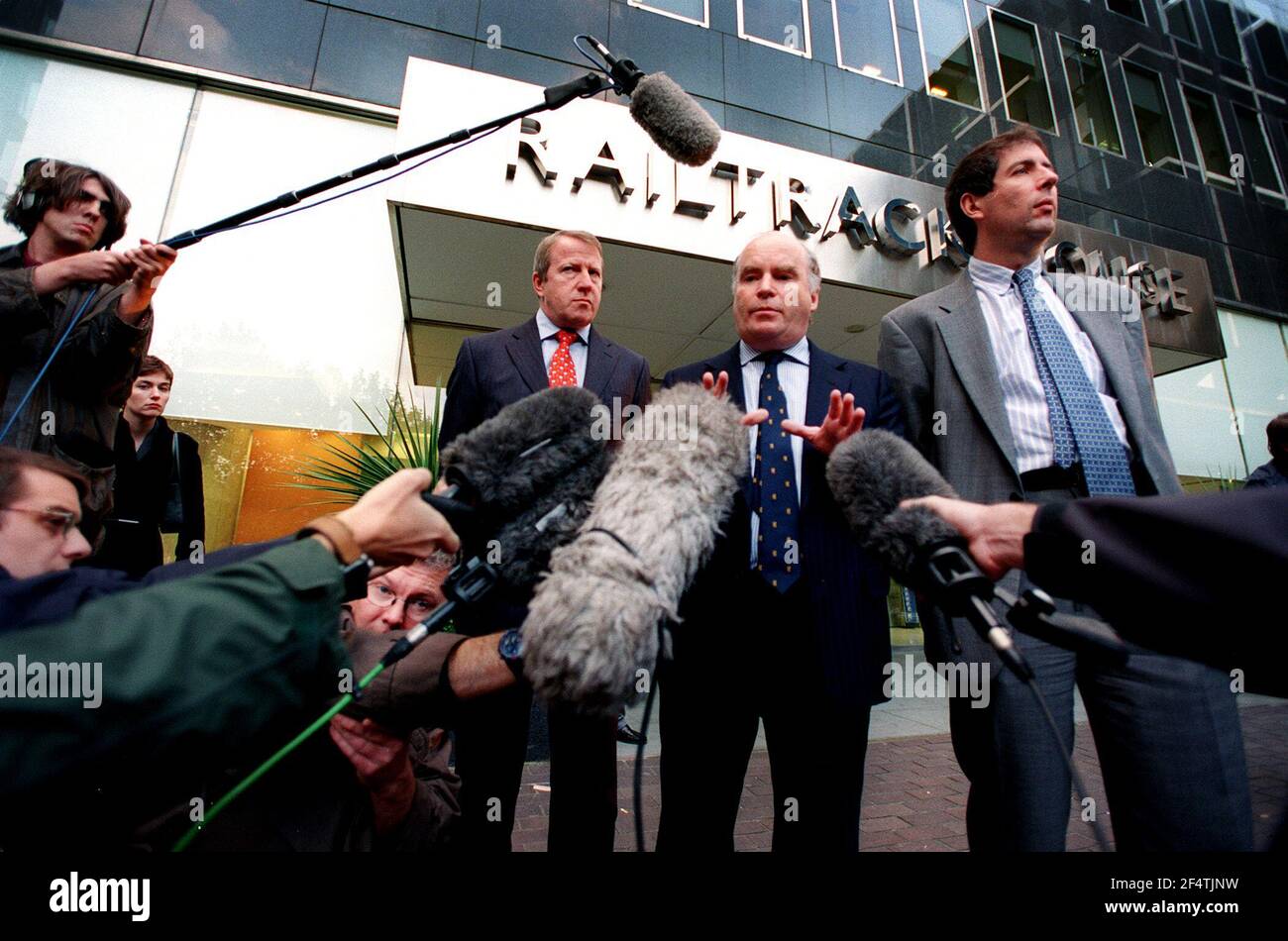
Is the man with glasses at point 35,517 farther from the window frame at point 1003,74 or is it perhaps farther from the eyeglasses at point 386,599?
the window frame at point 1003,74

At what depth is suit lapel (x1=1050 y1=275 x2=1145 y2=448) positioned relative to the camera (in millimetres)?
1702

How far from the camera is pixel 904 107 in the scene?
8.26 m

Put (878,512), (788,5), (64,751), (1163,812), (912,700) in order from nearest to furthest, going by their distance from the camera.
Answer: (64,751)
(878,512)
(1163,812)
(912,700)
(788,5)

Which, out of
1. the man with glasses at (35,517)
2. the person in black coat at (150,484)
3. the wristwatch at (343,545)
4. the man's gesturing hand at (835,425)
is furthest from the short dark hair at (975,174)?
the person in black coat at (150,484)

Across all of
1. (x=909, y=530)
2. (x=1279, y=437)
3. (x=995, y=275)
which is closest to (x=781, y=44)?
(x=1279, y=437)

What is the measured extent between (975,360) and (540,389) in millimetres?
1437

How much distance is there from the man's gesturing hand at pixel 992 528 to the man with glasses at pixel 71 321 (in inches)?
94.0

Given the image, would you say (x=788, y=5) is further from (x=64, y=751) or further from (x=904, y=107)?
(x=64, y=751)

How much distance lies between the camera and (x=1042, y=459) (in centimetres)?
164

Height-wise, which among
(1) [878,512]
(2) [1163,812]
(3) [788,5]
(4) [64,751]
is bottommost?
(2) [1163,812]

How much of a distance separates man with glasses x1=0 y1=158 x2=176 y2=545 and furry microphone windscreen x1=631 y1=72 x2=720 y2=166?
5.40ft

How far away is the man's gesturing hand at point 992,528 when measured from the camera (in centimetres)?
97
